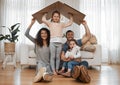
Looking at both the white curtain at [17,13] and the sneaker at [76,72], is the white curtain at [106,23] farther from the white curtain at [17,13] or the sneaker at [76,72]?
the sneaker at [76,72]

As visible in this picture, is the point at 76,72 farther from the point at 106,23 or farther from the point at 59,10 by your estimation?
the point at 106,23

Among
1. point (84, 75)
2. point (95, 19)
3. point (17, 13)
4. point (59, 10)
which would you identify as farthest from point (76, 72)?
point (17, 13)

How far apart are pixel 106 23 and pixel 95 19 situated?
1.00 ft

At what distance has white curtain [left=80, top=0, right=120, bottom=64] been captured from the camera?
5938 millimetres

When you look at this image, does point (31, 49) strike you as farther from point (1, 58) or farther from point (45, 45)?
point (1, 58)

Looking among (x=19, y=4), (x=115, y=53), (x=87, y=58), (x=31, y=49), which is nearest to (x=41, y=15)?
(x=31, y=49)

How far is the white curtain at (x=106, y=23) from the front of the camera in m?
5.94

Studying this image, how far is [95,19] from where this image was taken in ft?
19.7

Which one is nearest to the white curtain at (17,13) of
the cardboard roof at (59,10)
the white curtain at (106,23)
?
the white curtain at (106,23)

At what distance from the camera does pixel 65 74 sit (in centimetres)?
351

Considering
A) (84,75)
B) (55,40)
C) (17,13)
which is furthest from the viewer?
(17,13)

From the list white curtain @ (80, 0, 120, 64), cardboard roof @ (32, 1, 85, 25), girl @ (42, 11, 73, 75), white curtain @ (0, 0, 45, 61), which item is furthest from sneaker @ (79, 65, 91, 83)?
white curtain @ (0, 0, 45, 61)

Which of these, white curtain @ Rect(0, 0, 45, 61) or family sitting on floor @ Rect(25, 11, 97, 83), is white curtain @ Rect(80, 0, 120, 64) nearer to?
white curtain @ Rect(0, 0, 45, 61)

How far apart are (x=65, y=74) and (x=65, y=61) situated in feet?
0.93
